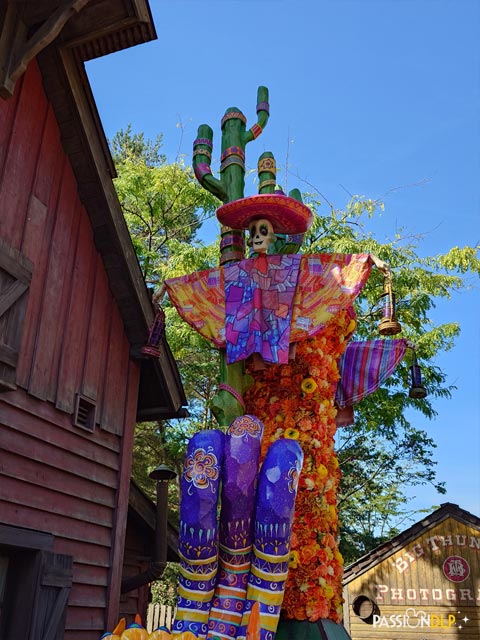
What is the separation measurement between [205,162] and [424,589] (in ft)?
27.0

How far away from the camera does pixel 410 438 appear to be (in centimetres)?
1540

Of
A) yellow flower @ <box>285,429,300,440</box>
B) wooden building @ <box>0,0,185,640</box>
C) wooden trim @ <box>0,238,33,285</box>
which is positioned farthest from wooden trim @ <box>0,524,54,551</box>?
yellow flower @ <box>285,429,300,440</box>

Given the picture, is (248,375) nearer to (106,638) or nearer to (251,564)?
(251,564)

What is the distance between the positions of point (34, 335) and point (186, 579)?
2188 millimetres

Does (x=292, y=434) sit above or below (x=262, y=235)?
below

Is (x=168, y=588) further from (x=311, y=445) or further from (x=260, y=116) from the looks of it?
(x=260, y=116)

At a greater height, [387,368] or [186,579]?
[387,368]

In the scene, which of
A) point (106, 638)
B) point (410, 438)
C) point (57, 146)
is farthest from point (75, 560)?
point (410, 438)

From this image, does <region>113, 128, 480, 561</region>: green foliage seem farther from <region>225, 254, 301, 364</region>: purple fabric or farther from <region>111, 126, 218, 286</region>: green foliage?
<region>225, 254, 301, 364</region>: purple fabric

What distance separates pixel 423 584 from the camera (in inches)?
406

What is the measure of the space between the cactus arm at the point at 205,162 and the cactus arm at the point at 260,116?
1.02 feet

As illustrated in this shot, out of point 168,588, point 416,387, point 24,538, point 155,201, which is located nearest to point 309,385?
point 416,387

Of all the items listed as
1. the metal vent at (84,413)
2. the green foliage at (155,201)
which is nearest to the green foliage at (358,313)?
the green foliage at (155,201)

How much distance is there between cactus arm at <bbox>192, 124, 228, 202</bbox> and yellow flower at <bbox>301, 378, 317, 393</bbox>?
1607 millimetres
